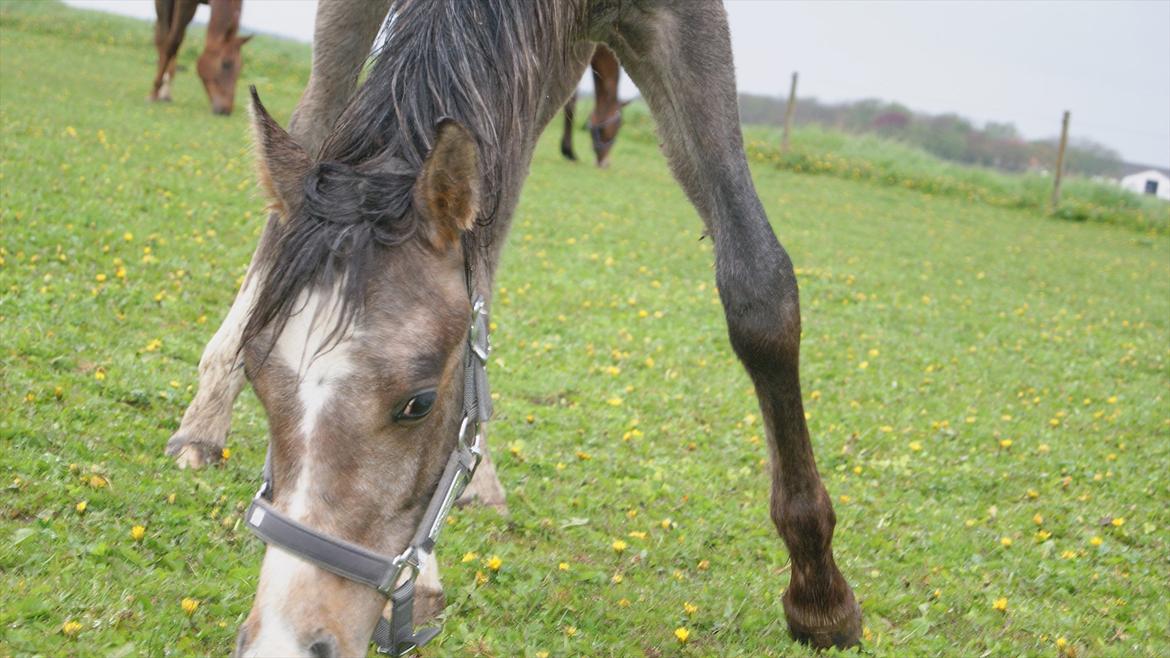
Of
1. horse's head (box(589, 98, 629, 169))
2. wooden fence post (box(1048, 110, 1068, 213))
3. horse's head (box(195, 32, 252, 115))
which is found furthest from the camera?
wooden fence post (box(1048, 110, 1068, 213))

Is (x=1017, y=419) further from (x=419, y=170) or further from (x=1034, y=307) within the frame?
(x=419, y=170)

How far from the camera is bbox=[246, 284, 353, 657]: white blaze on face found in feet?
7.04

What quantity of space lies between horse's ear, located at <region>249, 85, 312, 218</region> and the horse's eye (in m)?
0.49

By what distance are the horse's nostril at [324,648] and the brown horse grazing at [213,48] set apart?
15.8 m

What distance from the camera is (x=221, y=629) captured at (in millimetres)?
2947

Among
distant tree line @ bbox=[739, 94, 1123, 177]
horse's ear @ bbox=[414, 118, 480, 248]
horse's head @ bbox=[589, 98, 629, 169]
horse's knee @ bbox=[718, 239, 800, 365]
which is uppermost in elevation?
distant tree line @ bbox=[739, 94, 1123, 177]

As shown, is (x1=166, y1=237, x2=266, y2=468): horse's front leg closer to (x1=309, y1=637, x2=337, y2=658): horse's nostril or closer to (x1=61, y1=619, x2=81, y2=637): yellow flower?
(x1=61, y1=619, x2=81, y2=637): yellow flower

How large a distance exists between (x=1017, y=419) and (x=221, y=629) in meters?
5.54

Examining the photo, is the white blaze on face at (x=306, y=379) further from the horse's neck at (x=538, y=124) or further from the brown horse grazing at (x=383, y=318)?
the horse's neck at (x=538, y=124)

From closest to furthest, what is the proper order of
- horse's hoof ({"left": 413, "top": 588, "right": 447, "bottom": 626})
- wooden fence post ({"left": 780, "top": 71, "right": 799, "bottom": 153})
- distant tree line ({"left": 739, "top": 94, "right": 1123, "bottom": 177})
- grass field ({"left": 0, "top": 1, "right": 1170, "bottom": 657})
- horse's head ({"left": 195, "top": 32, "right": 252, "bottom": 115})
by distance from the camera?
horse's hoof ({"left": 413, "top": 588, "right": 447, "bottom": 626}) < grass field ({"left": 0, "top": 1, "right": 1170, "bottom": 657}) < horse's head ({"left": 195, "top": 32, "right": 252, "bottom": 115}) < wooden fence post ({"left": 780, "top": 71, "right": 799, "bottom": 153}) < distant tree line ({"left": 739, "top": 94, "right": 1123, "bottom": 177})

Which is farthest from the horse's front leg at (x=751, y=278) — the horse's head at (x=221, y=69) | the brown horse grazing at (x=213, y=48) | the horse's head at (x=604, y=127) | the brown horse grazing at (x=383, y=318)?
the horse's head at (x=221, y=69)

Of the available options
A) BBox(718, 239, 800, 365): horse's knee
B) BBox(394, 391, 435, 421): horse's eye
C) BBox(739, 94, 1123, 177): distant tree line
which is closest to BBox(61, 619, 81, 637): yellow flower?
BBox(394, 391, 435, 421): horse's eye

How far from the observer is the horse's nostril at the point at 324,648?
2104 millimetres

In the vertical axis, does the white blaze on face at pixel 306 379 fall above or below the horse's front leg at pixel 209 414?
above
